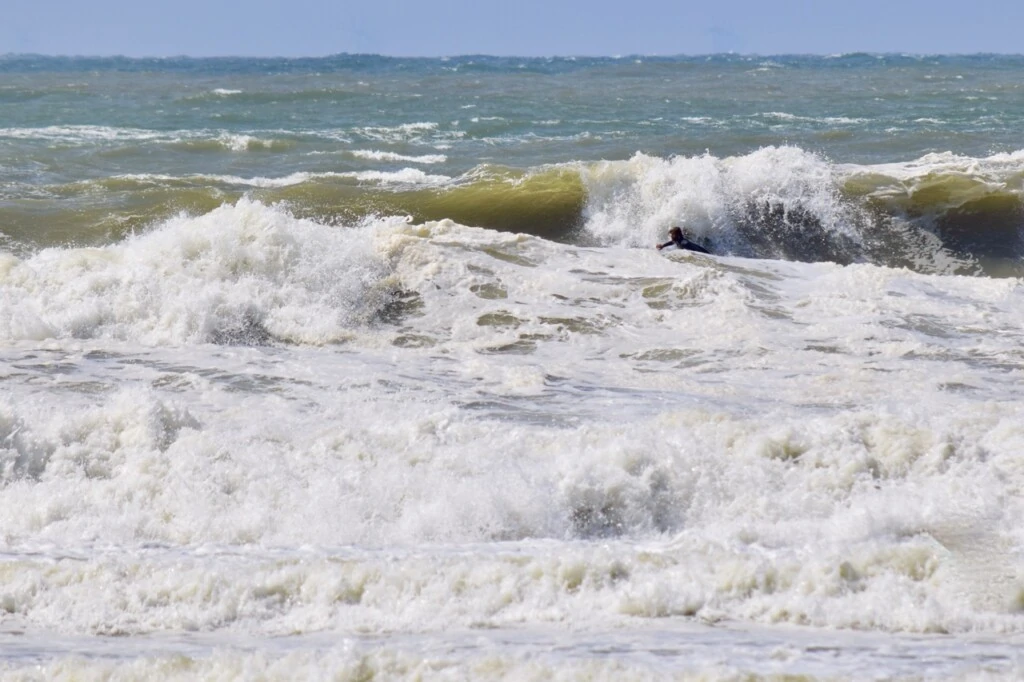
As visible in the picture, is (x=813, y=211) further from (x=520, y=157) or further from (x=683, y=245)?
(x=520, y=157)

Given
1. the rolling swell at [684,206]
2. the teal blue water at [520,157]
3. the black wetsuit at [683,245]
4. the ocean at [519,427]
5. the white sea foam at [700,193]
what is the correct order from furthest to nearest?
the teal blue water at [520,157]
the white sea foam at [700,193]
the rolling swell at [684,206]
the black wetsuit at [683,245]
the ocean at [519,427]

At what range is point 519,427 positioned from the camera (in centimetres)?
756

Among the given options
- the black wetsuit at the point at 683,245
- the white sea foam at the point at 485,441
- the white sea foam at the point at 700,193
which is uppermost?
the white sea foam at the point at 700,193

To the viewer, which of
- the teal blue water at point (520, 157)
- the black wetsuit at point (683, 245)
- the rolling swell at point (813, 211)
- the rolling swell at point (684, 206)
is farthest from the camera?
the teal blue water at point (520, 157)

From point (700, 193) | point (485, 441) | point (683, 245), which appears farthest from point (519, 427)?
point (700, 193)

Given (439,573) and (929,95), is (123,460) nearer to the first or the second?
(439,573)

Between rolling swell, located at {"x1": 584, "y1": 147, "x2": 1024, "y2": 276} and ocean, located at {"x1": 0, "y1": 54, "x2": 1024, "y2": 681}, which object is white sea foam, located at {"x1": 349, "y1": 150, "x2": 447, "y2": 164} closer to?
ocean, located at {"x1": 0, "y1": 54, "x2": 1024, "y2": 681}

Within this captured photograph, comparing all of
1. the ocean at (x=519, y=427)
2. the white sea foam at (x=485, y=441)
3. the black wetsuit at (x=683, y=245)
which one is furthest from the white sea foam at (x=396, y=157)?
the white sea foam at (x=485, y=441)

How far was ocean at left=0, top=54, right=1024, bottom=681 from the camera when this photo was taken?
195 inches

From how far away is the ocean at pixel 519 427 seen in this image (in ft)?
16.2

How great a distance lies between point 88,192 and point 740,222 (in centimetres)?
914

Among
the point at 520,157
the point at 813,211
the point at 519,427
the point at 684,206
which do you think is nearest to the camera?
the point at 519,427

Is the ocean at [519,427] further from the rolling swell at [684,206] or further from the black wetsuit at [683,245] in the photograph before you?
the black wetsuit at [683,245]

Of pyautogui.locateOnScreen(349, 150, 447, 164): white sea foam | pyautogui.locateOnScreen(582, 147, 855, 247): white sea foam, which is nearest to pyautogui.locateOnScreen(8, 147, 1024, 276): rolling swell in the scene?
pyautogui.locateOnScreen(582, 147, 855, 247): white sea foam
